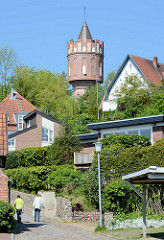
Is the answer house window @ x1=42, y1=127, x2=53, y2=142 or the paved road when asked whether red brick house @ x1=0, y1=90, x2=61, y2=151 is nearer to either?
house window @ x1=42, y1=127, x2=53, y2=142

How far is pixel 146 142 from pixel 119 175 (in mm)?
4475

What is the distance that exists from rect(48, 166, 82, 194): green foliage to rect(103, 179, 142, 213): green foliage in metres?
6.35

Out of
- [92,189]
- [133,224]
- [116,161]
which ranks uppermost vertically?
[116,161]

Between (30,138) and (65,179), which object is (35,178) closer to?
(65,179)

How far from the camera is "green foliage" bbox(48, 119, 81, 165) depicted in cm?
3878

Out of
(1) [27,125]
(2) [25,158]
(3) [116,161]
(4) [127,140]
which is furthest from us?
(1) [27,125]

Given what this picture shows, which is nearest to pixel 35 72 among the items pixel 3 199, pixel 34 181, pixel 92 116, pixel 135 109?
pixel 92 116

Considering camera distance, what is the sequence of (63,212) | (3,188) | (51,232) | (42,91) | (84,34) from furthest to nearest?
1. (84,34)
2. (42,91)
3. (63,212)
4. (3,188)
5. (51,232)

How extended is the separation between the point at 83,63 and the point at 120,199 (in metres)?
72.2

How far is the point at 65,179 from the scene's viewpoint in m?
31.1

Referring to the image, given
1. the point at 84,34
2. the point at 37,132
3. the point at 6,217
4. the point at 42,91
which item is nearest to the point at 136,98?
the point at 37,132

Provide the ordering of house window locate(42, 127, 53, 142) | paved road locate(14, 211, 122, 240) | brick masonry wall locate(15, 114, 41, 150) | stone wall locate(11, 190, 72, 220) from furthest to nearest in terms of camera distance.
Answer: house window locate(42, 127, 53, 142) → brick masonry wall locate(15, 114, 41, 150) → stone wall locate(11, 190, 72, 220) → paved road locate(14, 211, 122, 240)

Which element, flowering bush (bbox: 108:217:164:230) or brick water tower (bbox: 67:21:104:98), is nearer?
flowering bush (bbox: 108:217:164:230)

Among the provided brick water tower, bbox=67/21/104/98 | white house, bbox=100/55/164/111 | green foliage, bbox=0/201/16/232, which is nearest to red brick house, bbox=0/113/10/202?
green foliage, bbox=0/201/16/232
